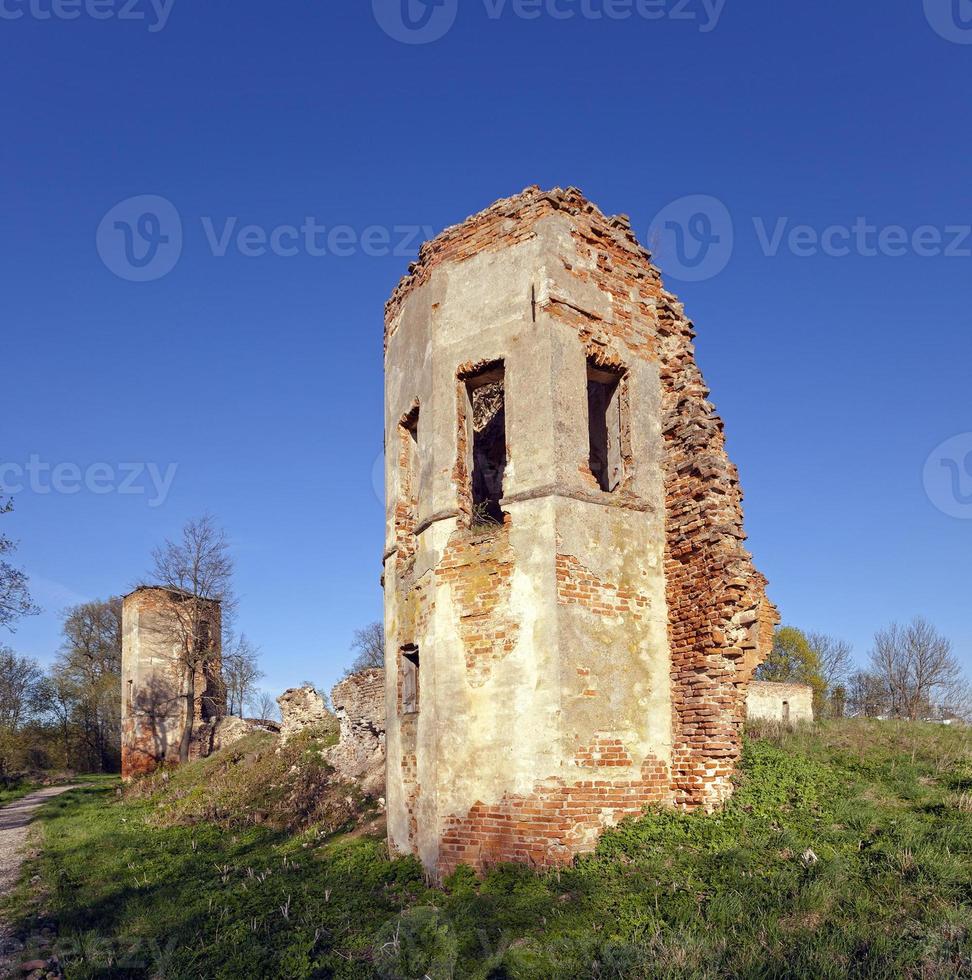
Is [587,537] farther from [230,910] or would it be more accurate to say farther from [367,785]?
[367,785]

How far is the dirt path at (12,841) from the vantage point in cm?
802

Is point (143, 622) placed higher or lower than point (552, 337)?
lower

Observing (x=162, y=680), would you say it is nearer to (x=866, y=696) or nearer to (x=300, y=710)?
(x=300, y=710)

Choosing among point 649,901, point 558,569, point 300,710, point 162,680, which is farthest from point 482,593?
point 162,680

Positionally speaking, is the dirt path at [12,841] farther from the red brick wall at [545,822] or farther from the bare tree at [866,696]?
the bare tree at [866,696]

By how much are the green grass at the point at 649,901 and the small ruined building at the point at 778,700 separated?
14602 mm

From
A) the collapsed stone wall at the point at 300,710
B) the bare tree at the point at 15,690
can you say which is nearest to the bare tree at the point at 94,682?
the bare tree at the point at 15,690

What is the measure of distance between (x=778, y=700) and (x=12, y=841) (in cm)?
2209

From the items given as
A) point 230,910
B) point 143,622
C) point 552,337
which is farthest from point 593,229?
point 143,622

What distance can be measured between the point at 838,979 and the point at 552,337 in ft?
22.2

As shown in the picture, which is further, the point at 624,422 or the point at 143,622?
the point at 143,622

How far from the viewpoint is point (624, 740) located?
873cm

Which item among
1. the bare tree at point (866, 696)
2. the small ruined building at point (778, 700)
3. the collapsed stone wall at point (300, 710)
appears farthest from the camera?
the bare tree at point (866, 696)

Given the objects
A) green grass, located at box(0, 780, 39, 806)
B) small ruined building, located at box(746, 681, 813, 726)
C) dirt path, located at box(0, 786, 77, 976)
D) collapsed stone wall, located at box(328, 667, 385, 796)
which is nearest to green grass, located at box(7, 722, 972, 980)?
dirt path, located at box(0, 786, 77, 976)
